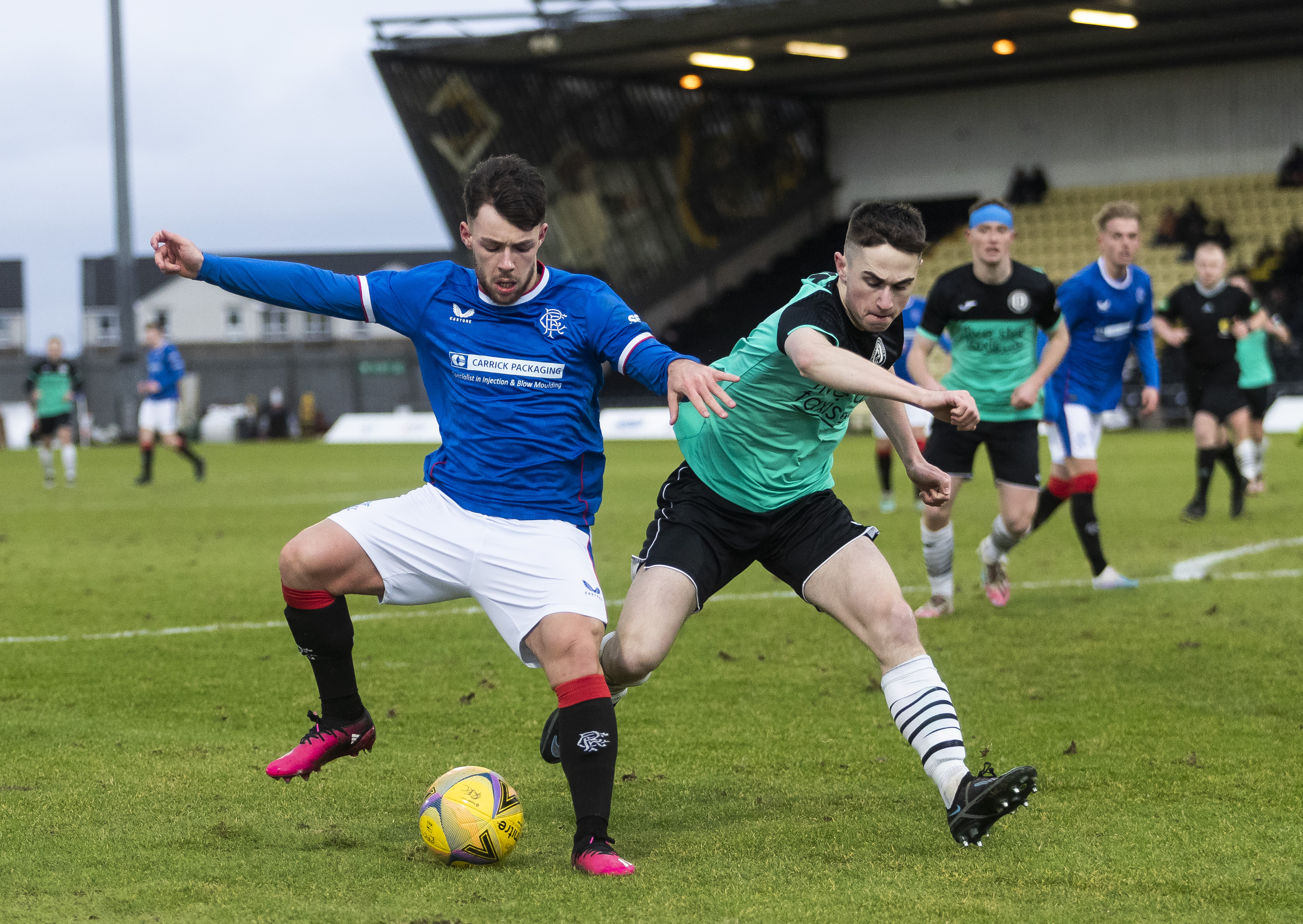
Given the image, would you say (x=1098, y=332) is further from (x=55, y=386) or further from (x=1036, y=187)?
(x=1036, y=187)

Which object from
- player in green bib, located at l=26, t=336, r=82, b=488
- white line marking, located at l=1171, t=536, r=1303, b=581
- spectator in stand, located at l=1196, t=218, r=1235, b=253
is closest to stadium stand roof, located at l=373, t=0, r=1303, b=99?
spectator in stand, located at l=1196, t=218, r=1235, b=253

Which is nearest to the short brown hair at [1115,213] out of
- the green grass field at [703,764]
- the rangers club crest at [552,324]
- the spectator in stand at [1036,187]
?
the green grass field at [703,764]

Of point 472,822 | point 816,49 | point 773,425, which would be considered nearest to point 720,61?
point 816,49

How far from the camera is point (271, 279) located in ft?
13.7

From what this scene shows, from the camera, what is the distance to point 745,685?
6.17 metres

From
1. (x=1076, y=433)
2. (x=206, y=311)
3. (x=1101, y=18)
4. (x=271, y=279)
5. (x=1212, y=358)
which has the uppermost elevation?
(x=1101, y=18)

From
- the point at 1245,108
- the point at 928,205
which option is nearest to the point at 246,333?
the point at 928,205

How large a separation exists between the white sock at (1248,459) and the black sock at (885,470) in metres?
3.21

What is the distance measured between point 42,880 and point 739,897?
177 cm

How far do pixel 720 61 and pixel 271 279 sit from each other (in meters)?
30.9

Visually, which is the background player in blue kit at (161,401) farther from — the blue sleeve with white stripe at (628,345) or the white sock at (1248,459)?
the blue sleeve with white stripe at (628,345)

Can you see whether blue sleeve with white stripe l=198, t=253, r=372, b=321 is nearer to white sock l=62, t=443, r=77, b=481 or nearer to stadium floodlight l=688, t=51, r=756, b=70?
white sock l=62, t=443, r=77, b=481

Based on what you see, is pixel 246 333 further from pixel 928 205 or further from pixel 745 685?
pixel 745 685

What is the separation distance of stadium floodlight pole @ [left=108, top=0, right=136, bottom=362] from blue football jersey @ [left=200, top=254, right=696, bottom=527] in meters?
29.0
